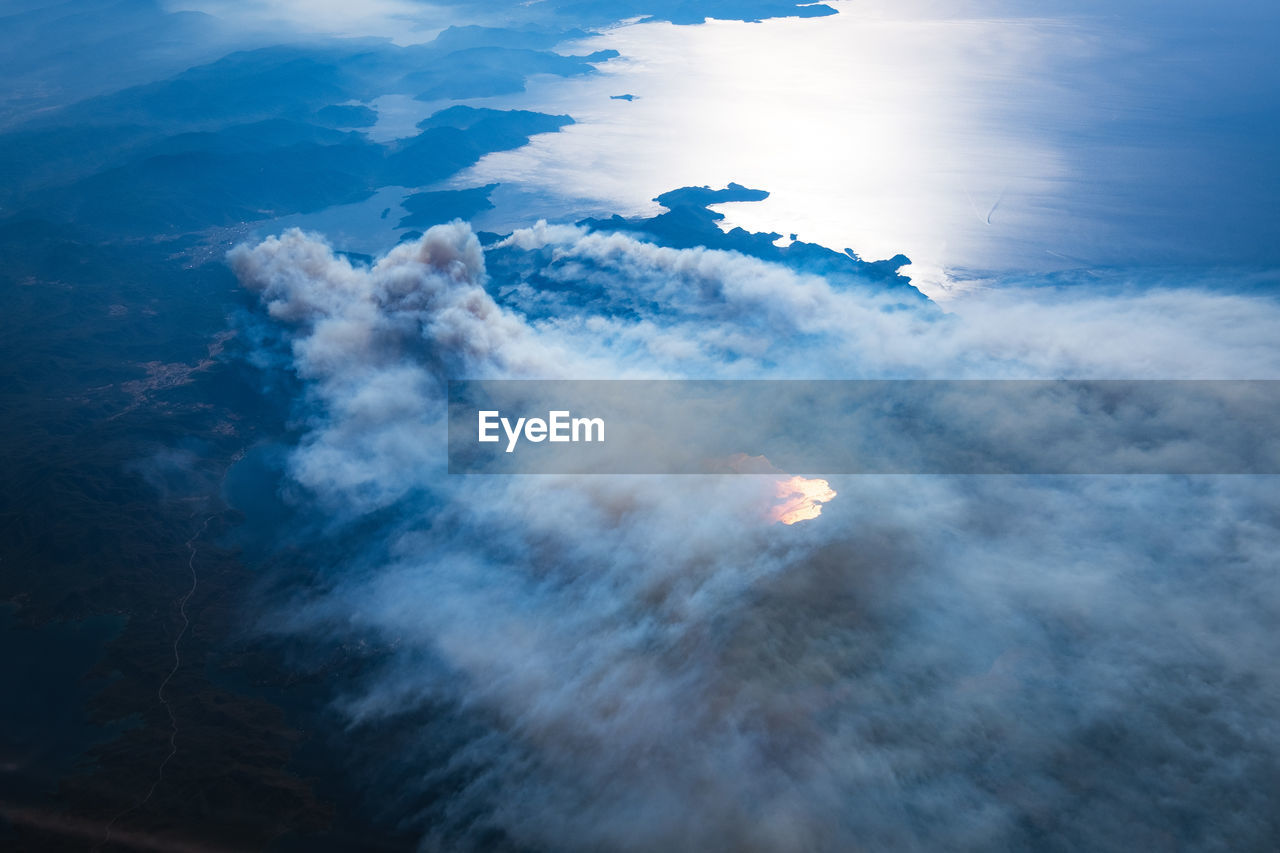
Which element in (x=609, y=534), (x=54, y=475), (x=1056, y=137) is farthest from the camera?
(x=1056, y=137)

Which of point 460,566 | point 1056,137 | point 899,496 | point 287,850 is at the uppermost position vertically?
point 1056,137

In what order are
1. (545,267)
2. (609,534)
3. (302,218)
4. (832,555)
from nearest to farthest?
(832,555)
(609,534)
(545,267)
(302,218)

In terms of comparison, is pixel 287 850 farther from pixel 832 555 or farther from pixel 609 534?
pixel 832 555

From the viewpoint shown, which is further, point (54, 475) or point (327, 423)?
point (327, 423)

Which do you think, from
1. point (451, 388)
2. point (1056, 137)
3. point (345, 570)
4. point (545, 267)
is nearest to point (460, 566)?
point (345, 570)

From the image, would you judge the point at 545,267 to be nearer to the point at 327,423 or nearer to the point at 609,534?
the point at 327,423

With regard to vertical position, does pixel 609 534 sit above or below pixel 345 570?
above
